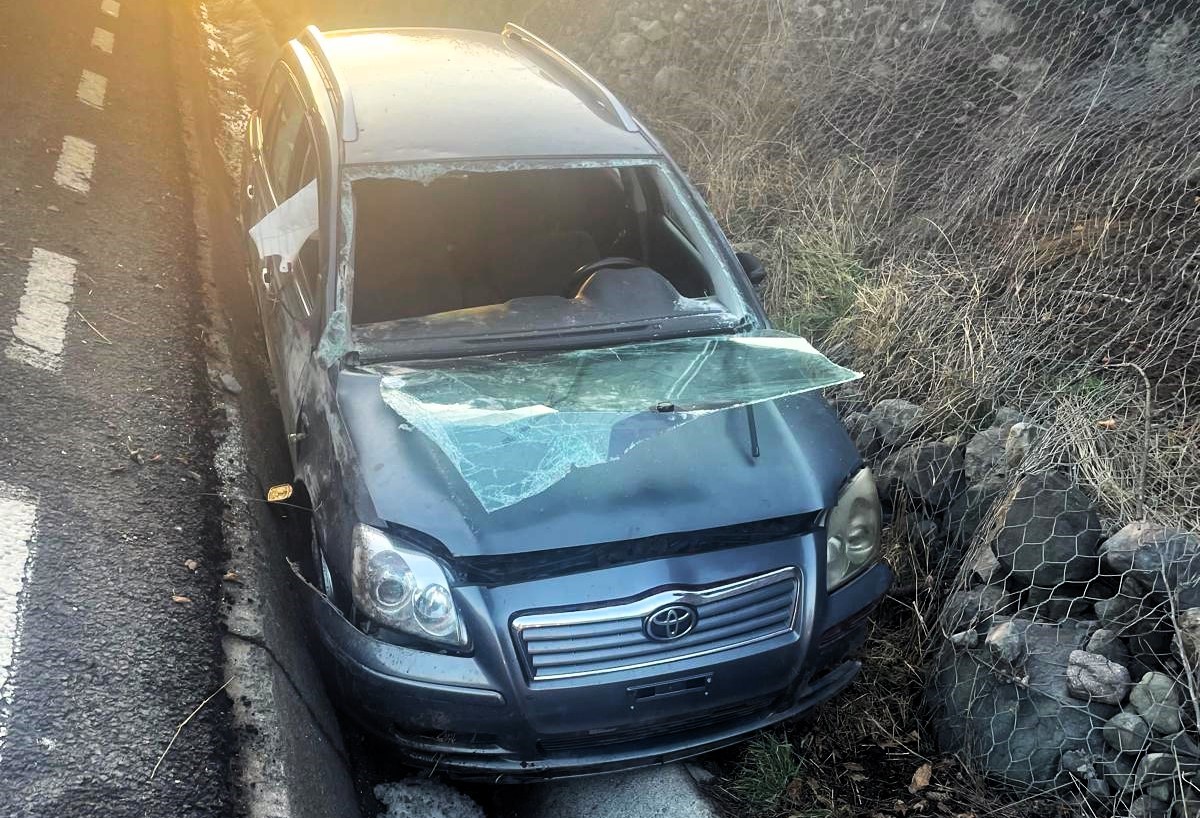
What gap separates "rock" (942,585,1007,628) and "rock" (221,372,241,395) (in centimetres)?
319

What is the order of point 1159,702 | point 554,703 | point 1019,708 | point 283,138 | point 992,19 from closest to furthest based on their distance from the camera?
point 554,703 → point 1159,702 → point 1019,708 → point 283,138 → point 992,19

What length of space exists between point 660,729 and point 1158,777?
4.68 feet

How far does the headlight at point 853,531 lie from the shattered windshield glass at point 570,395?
365 millimetres

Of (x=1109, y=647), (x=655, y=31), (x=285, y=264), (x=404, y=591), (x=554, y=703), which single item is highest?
(x=655, y=31)

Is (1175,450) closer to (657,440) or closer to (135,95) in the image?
(657,440)

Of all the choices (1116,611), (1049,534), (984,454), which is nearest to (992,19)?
(984,454)

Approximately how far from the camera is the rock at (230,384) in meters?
4.51

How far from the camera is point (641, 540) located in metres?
2.70

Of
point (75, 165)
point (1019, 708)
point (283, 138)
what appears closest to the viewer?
point (1019, 708)

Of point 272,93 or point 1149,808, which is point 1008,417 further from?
point 272,93

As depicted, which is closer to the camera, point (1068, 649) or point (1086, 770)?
point (1086, 770)

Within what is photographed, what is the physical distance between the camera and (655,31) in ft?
25.0

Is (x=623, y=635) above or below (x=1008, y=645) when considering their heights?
above

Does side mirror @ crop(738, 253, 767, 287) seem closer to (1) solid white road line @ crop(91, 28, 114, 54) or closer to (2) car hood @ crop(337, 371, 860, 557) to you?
(2) car hood @ crop(337, 371, 860, 557)
